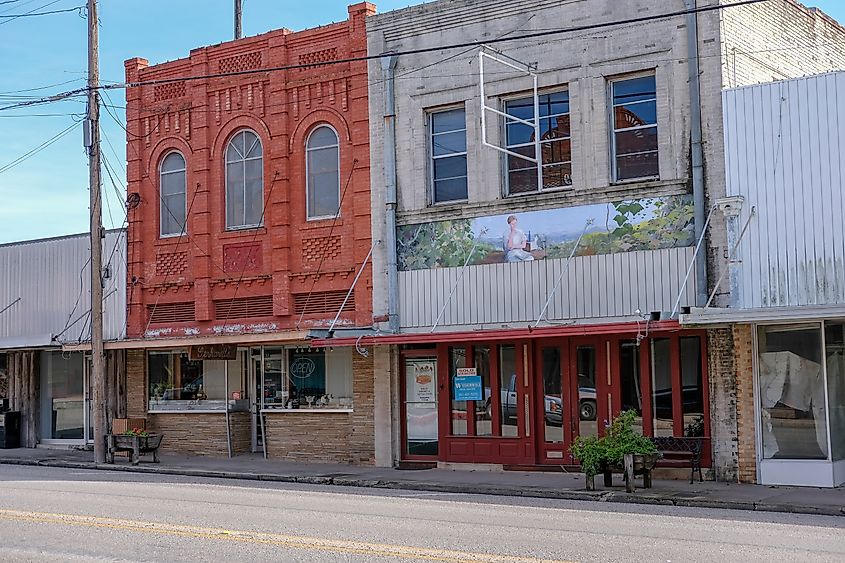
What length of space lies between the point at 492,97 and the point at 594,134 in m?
2.33

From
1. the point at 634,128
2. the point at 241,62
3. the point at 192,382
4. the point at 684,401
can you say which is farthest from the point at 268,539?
the point at 241,62

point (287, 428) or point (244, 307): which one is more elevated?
point (244, 307)

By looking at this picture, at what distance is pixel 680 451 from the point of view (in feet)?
62.3

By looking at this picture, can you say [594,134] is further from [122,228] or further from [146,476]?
Result: [122,228]

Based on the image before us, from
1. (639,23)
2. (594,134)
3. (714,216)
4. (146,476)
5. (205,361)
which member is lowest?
(146,476)

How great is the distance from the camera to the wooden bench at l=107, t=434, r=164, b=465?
79.0ft

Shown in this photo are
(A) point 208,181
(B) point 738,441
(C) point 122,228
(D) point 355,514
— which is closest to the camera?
(D) point 355,514

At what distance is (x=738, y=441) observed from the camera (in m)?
18.5

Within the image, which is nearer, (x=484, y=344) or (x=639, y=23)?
(x=639, y=23)

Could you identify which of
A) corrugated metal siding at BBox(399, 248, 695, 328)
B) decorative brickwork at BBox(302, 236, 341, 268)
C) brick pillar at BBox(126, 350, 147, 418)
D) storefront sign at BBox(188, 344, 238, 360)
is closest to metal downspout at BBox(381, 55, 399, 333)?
corrugated metal siding at BBox(399, 248, 695, 328)

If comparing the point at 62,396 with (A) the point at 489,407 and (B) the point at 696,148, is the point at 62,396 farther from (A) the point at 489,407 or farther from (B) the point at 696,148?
(B) the point at 696,148

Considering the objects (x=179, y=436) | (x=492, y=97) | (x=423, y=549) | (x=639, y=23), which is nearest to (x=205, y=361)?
(x=179, y=436)

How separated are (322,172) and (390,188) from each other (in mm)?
2176

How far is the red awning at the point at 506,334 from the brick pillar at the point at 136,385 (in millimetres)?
6695
